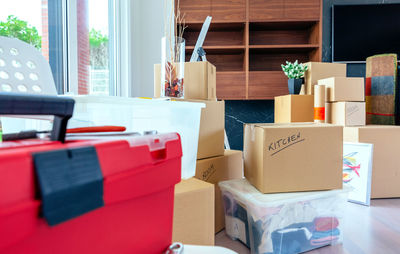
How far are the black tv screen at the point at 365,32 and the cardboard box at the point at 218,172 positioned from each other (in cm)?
235

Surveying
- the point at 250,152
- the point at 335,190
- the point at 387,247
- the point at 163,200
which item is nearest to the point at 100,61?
the point at 250,152

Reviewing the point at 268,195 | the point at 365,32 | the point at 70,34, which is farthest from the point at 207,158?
the point at 365,32

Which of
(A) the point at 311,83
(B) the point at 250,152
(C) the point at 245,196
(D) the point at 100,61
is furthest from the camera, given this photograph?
(A) the point at 311,83

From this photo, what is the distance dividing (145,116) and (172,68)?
48 centimetres

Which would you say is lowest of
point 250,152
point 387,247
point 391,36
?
point 387,247

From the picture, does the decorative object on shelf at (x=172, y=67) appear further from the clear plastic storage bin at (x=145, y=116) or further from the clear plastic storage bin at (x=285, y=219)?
the clear plastic storage bin at (x=285, y=219)

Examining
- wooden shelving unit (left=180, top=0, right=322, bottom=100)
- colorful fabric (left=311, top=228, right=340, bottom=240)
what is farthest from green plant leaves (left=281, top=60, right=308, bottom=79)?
colorful fabric (left=311, top=228, right=340, bottom=240)

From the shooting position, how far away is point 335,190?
1.17 m

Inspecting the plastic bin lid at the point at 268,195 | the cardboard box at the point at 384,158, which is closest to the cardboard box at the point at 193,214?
the plastic bin lid at the point at 268,195

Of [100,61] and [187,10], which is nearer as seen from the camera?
[100,61]

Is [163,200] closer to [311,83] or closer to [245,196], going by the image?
[245,196]

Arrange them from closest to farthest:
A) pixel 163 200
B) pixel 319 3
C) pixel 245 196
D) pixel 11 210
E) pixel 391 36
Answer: pixel 11 210 < pixel 163 200 < pixel 245 196 < pixel 319 3 < pixel 391 36

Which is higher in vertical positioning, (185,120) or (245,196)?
(185,120)

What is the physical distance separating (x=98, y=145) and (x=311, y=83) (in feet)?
7.84
